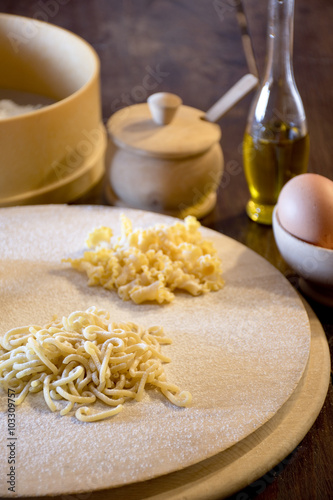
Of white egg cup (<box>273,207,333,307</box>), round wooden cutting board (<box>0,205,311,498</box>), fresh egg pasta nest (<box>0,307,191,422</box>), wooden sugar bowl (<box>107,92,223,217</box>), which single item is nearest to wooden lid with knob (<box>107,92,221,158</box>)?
wooden sugar bowl (<box>107,92,223,217</box>)

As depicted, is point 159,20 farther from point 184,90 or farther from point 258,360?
point 258,360

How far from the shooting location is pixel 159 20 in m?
2.41

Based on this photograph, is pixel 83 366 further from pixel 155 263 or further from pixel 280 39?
pixel 280 39

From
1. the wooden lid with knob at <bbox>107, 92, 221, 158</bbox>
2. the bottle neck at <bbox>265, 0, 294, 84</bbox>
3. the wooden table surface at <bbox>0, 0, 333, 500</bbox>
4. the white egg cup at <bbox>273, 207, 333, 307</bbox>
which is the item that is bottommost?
the wooden table surface at <bbox>0, 0, 333, 500</bbox>

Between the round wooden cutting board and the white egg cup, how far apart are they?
0.15ft

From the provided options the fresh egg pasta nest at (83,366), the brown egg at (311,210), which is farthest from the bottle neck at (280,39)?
the fresh egg pasta nest at (83,366)

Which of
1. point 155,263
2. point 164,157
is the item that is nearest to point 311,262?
point 155,263

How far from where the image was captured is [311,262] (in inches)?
43.9

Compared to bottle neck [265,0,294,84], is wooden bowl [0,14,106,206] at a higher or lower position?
lower

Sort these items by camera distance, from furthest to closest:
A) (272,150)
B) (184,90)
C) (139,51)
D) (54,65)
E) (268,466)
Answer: (139,51)
(184,90)
(54,65)
(272,150)
(268,466)

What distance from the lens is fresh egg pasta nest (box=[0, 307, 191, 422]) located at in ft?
2.93

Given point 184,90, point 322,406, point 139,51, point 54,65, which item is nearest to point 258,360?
point 322,406

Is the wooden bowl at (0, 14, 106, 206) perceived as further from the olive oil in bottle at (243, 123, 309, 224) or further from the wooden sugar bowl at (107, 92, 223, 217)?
the olive oil in bottle at (243, 123, 309, 224)

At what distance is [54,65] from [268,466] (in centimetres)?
114
